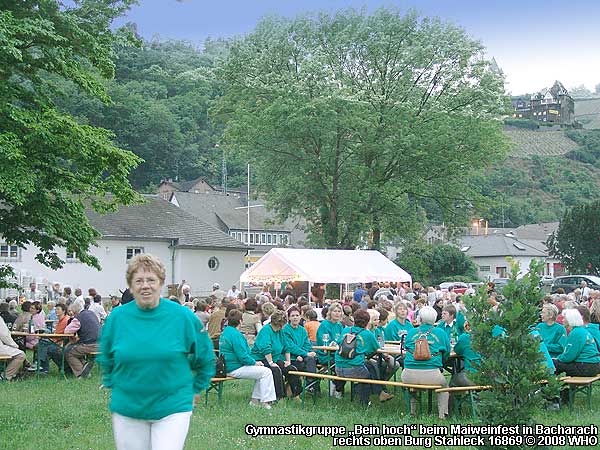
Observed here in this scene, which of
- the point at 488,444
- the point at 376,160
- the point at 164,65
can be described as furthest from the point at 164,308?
the point at 164,65

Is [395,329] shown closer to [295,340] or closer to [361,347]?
[295,340]

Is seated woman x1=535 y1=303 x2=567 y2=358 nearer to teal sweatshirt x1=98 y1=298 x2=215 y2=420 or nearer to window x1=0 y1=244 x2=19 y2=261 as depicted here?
teal sweatshirt x1=98 y1=298 x2=215 y2=420

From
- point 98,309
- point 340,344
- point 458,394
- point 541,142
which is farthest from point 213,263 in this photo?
point 541,142

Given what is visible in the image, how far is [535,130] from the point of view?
174 m

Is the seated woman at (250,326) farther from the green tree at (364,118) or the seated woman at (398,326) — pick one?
the green tree at (364,118)

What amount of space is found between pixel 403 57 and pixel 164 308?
131ft

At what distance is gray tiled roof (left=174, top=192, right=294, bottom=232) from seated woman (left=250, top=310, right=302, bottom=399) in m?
63.5

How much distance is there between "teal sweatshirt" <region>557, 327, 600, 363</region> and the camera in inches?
469

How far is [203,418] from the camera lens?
1061cm

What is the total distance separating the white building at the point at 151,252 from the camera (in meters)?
46.1

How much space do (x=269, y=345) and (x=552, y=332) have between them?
14.6ft

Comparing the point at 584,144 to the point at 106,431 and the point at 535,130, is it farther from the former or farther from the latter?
the point at 106,431

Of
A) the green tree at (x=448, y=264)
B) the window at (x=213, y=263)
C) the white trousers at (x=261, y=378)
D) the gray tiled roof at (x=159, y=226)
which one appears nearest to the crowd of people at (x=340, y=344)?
the white trousers at (x=261, y=378)

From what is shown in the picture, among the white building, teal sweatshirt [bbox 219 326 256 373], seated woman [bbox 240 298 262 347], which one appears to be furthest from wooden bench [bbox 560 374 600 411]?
the white building
